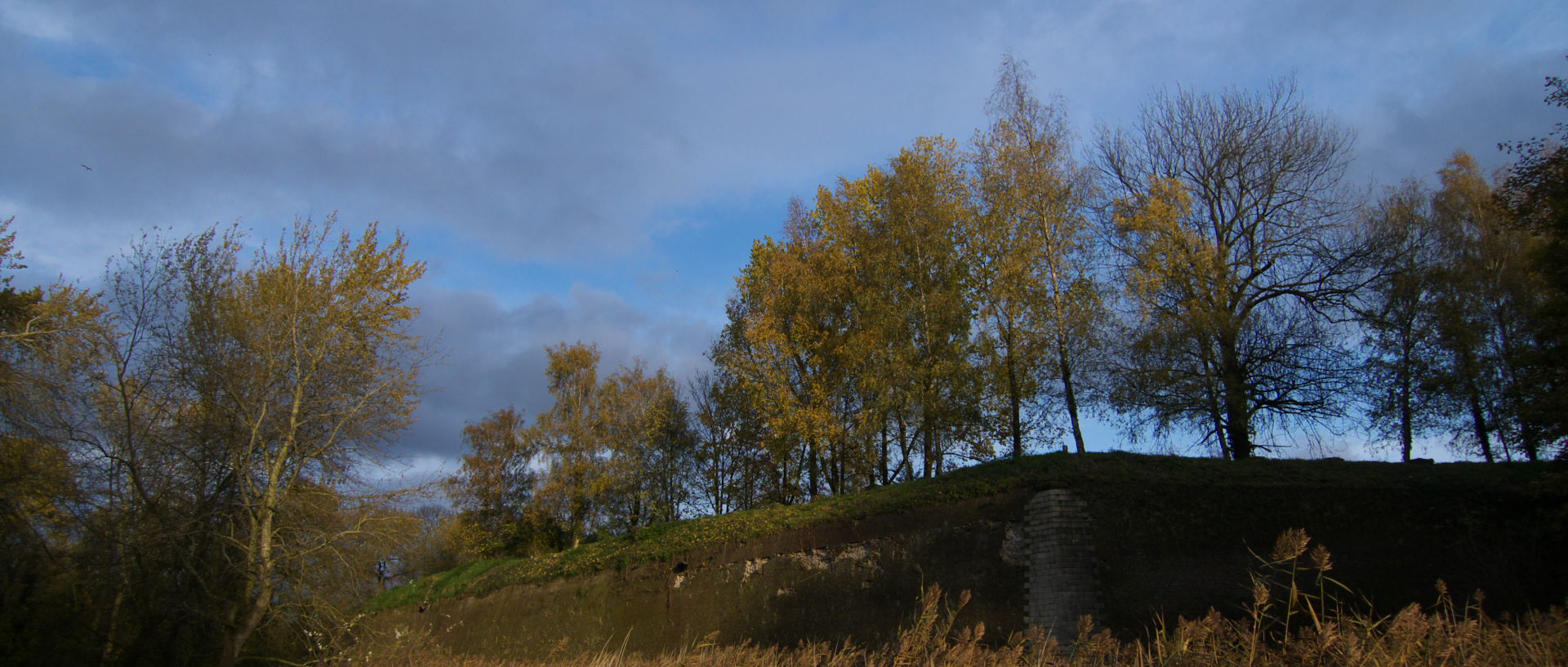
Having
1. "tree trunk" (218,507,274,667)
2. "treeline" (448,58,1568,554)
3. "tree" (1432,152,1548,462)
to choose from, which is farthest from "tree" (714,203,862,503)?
"tree" (1432,152,1548,462)

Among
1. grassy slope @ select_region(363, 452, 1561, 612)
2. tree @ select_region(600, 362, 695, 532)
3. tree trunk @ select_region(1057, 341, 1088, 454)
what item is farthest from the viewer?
tree @ select_region(600, 362, 695, 532)

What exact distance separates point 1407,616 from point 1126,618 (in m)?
9.75

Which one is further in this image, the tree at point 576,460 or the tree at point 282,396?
the tree at point 576,460

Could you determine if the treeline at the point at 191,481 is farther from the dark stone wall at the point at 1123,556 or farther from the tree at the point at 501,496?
the tree at the point at 501,496

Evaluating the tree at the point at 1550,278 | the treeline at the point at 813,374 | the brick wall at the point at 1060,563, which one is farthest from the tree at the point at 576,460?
the tree at the point at 1550,278

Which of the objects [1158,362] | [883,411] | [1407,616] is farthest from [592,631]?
[1407,616]

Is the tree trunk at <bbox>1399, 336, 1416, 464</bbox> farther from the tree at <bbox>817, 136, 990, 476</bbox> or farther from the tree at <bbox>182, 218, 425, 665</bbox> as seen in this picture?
the tree at <bbox>182, 218, 425, 665</bbox>

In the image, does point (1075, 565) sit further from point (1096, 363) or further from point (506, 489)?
point (506, 489)

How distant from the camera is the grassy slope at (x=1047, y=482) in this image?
1205cm

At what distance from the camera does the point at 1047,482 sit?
42.0 feet

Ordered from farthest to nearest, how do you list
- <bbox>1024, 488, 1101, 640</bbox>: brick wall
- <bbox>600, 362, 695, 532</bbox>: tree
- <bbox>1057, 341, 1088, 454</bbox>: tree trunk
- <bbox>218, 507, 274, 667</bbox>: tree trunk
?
<bbox>600, 362, 695, 532</bbox>: tree
<bbox>1057, 341, 1088, 454</bbox>: tree trunk
<bbox>218, 507, 274, 667</bbox>: tree trunk
<bbox>1024, 488, 1101, 640</bbox>: brick wall

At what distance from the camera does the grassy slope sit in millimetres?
12047

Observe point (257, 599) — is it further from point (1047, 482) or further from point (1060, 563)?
point (1047, 482)

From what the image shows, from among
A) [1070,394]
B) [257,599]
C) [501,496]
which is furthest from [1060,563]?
[501,496]
